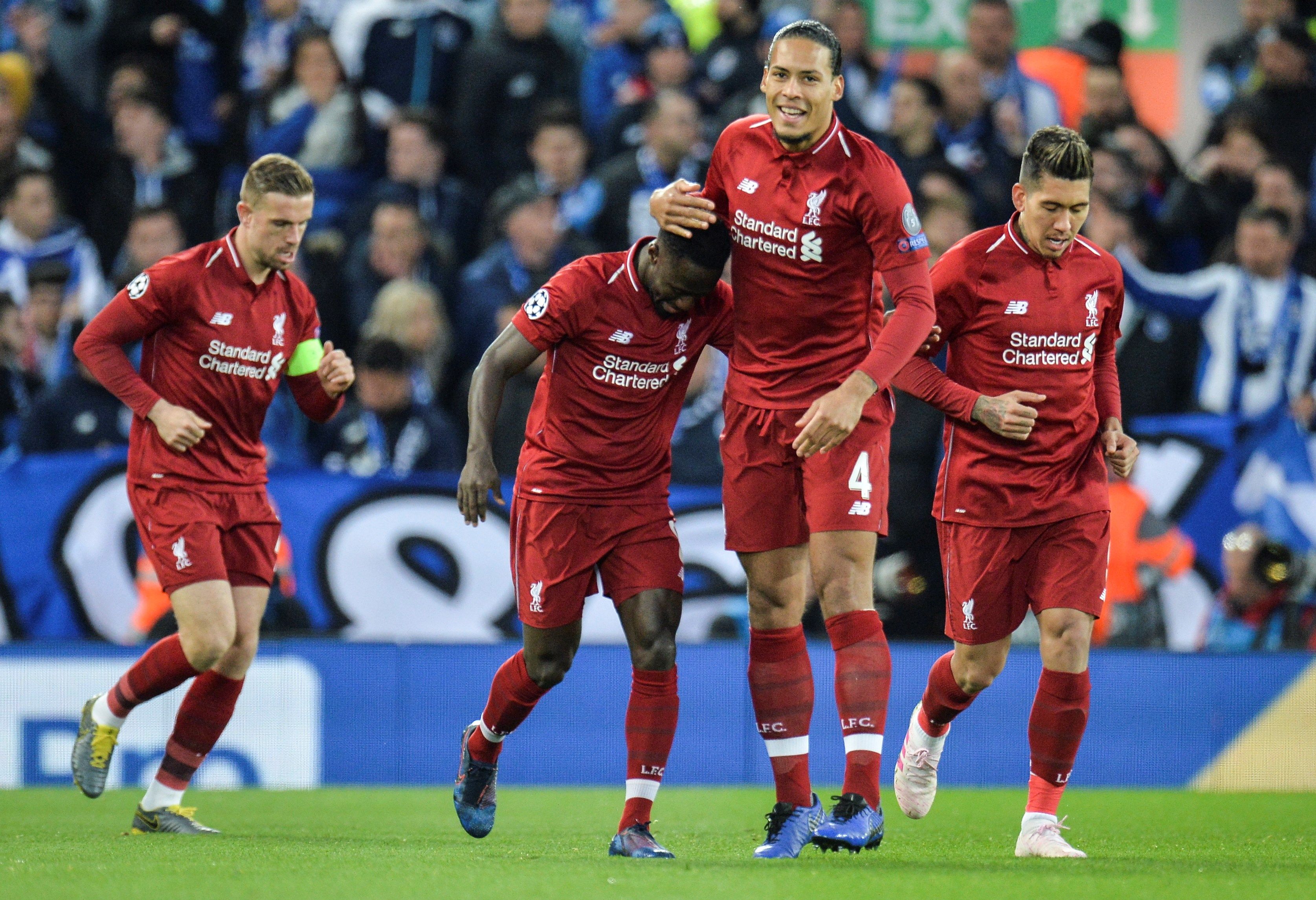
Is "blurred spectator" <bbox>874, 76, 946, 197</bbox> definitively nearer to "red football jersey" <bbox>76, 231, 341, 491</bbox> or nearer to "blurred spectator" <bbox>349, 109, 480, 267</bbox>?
"blurred spectator" <bbox>349, 109, 480, 267</bbox>

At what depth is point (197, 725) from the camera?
6789mm

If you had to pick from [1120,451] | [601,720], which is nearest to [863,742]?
[1120,451]

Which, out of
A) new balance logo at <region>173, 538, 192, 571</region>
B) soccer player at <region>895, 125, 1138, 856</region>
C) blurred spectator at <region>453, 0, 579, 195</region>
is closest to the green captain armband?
new balance logo at <region>173, 538, 192, 571</region>

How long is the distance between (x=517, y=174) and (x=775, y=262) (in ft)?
22.6

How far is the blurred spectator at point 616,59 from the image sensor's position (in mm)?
12367

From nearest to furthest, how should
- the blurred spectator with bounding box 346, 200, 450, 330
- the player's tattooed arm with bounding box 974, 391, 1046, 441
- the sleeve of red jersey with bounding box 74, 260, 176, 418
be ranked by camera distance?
the player's tattooed arm with bounding box 974, 391, 1046, 441, the sleeve of red jersey with bounding box 74, 260, 176, 418, the blurred spectator with bounding box 346, 200, 450, 330

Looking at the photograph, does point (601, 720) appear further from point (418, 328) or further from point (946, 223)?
point (946, 223)

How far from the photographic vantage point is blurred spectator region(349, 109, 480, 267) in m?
11.5

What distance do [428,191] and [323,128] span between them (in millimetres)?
907

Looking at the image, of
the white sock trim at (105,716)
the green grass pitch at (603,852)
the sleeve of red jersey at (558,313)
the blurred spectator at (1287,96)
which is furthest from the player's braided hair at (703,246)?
the blurred spectator at (1287,96)

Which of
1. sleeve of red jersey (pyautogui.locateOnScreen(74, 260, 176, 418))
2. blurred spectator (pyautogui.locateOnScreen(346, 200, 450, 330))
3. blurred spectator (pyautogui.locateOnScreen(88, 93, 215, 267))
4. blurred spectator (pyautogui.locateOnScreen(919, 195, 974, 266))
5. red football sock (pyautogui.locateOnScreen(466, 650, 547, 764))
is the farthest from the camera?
blurred spectator (pyautogui.locateOnScreen(88, 93, 215, 267))

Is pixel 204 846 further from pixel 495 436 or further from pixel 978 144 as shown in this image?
pixel 978 144

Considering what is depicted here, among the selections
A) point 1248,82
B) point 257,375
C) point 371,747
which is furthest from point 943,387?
point 1248,82

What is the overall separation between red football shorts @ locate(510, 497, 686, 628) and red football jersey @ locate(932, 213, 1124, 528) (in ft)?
3.82
